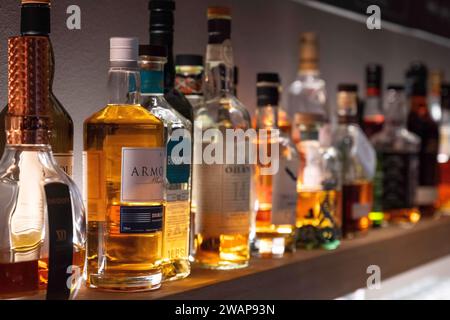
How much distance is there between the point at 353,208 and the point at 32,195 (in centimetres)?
87

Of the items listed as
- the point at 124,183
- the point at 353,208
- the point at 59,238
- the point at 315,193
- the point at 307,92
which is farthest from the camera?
the point at 307,92

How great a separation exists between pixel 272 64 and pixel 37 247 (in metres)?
Answer: 0.98

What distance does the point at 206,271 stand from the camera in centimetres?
121

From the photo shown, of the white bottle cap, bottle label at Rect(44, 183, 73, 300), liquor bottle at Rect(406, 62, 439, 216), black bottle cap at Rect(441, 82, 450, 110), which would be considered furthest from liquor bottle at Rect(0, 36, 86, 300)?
black bottle cap at Rect(441, 82, 450, 110)

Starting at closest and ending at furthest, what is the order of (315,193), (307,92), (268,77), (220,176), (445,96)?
1. (220,176)
2. (268,77)
3. (315,193)
4. (307,92)
5. (445,96)

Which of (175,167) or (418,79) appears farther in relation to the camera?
(418,79)

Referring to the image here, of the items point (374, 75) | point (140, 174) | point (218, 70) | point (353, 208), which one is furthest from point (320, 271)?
point (374, 75)

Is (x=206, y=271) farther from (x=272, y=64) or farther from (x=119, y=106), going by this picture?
(x=272, y=64)

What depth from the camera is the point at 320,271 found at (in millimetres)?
1401

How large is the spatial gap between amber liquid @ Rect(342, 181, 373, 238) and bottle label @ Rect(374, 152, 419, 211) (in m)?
0.19

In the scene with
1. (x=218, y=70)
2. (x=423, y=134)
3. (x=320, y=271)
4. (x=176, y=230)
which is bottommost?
(x=320, y=271)

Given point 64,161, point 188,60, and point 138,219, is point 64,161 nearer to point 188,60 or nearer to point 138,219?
point 138,219

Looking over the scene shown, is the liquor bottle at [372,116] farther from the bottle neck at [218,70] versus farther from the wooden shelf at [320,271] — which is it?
the bottle neck at [218,70]
